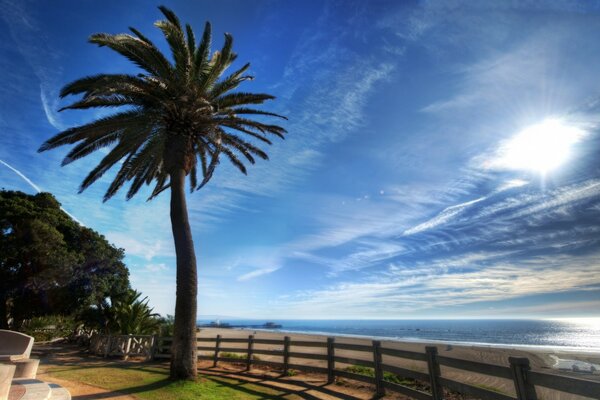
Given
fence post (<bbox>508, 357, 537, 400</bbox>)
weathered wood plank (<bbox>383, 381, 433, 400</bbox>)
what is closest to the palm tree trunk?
weathered wood plank (<bbox>383, 381, 433, 400</bbox>)

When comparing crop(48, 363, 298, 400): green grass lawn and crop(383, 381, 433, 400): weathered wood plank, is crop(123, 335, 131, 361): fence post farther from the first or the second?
crop(383, 381, 433, 400): weathered wood plank

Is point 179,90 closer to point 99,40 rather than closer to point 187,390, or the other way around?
point 99,40

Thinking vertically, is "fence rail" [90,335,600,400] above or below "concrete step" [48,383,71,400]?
above

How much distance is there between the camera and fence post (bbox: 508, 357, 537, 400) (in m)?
4.58

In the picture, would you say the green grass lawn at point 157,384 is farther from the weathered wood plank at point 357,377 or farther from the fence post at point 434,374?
the fence post at point 434,374

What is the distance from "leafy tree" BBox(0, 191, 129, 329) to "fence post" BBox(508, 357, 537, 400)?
2342cm

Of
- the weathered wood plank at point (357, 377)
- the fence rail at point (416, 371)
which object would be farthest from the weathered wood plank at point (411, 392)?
the weathered wood plank at point (357, 377)

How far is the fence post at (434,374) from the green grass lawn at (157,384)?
3.77m

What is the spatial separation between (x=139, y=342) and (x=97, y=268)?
10130mm

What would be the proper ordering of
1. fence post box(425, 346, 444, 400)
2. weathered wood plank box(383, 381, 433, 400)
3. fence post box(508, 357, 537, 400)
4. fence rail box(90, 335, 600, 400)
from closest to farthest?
fence rail box(90, 335, 600, 400), fence post box(508, 357, 537, 400), fence post box(425, 346, 444, 400), weathered wood plank box(383, 381, 433, 400)

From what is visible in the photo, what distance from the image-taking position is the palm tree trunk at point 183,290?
971 centimetres

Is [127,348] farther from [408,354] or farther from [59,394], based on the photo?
[408,354]

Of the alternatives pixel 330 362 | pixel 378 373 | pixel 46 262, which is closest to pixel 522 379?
pixel 378 373

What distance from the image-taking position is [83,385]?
28.2 ft
